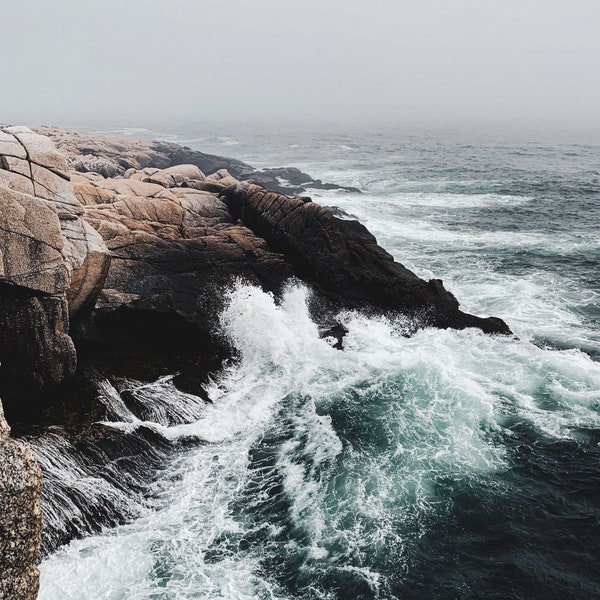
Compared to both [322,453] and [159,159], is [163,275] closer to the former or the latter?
[322,453]

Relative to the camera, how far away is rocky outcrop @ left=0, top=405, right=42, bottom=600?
5965 millimetres

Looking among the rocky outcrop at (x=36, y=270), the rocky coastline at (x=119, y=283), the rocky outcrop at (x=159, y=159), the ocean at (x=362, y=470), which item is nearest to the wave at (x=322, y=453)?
the ocean at (x=362, y=470)

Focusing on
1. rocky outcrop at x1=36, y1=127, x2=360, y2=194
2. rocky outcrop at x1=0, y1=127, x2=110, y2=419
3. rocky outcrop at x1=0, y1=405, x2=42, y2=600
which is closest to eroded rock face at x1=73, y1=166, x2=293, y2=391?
rocky outcrop at x1=0, y1=127, x2=110, y2=419

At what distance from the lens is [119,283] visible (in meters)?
20.3

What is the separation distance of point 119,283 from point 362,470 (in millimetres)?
12828

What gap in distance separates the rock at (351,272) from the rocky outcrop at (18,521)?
20843 mm

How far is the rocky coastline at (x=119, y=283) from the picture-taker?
14820mm

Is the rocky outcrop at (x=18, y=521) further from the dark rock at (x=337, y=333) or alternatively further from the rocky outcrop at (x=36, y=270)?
the dark rock at (x=337, y=333)

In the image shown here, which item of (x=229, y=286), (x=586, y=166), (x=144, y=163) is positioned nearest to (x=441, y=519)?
(x=229, y=286)

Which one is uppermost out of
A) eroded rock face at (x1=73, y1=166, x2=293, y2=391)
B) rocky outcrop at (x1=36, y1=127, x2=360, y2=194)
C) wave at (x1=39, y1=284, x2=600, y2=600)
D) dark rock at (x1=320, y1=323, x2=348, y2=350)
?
rocky outcrop at (x1=36, y1=127, x2=360, y2=194)

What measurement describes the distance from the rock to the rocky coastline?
0.07 m

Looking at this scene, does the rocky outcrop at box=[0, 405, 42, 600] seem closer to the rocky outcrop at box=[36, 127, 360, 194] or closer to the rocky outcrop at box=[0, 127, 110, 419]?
the rocky outcrop at box=[0, 127, 110, 419]

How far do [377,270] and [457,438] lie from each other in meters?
11.6

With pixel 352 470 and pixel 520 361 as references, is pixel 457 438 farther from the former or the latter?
pixel 520 361
